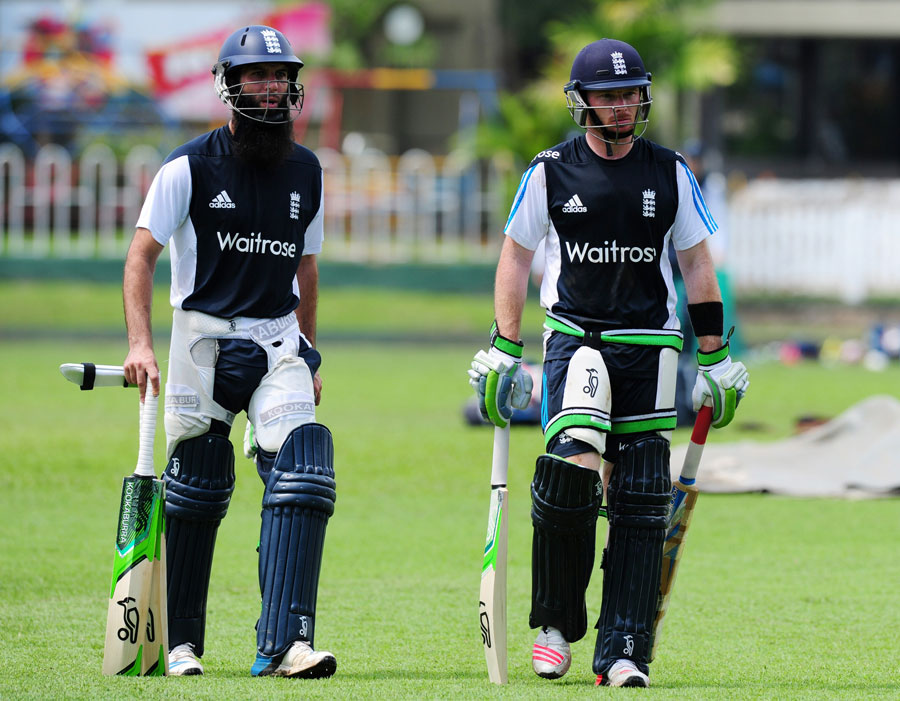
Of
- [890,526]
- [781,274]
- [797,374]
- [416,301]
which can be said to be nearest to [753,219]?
[781,274]

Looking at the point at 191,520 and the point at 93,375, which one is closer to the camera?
the point at 93,375

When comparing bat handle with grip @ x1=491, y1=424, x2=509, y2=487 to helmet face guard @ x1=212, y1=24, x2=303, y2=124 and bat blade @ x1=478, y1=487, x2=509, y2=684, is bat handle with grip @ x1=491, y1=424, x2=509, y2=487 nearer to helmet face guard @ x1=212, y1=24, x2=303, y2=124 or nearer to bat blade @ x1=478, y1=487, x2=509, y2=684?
bat blade @ x1=478, y1=487, x2=509, y2=684

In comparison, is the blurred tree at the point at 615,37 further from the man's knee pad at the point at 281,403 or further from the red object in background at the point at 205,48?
the man's knee pad at the point at 281,403

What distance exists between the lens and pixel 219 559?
7.57m

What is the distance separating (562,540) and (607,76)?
5.27 feet

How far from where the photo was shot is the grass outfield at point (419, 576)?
203 inches

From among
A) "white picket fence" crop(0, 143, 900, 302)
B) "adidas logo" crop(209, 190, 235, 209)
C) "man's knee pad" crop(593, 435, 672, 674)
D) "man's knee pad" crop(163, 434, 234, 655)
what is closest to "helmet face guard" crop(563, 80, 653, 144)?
"man's knee pad" crop(593, 435, 672, 674)

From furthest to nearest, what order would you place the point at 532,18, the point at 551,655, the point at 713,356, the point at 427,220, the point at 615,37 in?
the point at 532,18, the point at 615,37, the point at 427,220, the point at 713,356, the point at 551,655

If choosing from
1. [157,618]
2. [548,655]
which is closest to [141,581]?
[157,618]

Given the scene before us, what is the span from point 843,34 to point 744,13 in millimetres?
2012

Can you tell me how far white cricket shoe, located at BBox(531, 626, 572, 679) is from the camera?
534 centimetres

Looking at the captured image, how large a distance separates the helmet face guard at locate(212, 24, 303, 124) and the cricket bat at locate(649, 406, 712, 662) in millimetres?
1805

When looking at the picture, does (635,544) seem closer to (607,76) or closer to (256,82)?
(607,76)

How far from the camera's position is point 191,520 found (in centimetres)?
545
